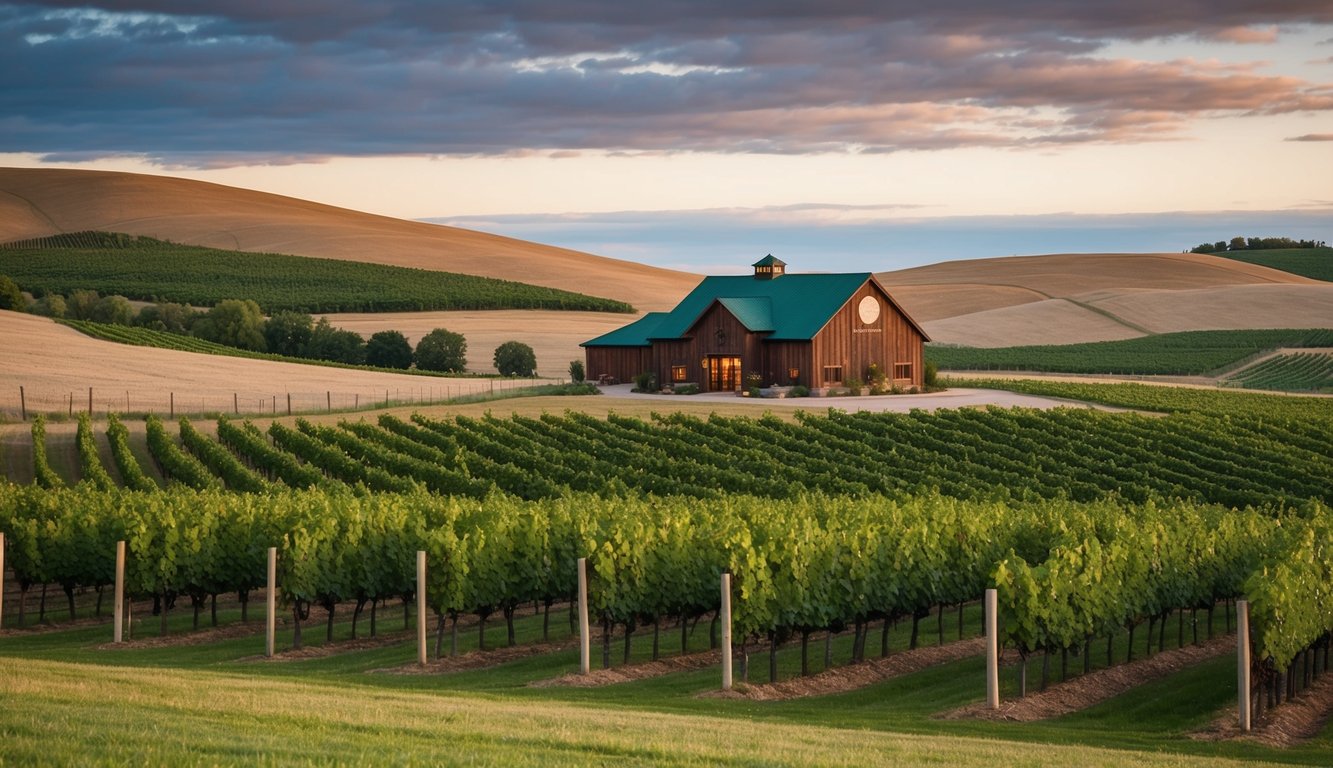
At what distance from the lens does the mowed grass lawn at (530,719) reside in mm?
10680

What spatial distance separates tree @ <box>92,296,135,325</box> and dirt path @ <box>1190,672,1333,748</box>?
335 feet

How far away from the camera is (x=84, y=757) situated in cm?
960

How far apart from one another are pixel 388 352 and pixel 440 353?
456cm

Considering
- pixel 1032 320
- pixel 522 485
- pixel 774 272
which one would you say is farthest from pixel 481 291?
pixel 522 485

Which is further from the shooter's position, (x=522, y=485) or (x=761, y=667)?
(x=522, y=485)

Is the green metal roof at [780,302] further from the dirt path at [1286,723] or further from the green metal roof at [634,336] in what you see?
the dirt path at [1286,723]

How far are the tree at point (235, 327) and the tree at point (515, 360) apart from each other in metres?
19.6

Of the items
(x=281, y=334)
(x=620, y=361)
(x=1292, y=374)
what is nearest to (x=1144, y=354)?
(x=1292, y=374)

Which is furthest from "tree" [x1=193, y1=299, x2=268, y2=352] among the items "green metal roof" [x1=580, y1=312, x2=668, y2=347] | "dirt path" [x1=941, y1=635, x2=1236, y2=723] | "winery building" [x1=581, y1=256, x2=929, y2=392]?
"dirt path" [x1=941, y1=635, x2=1236, y2=723]

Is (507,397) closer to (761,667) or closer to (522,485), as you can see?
(522,485)

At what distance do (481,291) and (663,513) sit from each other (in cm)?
11241

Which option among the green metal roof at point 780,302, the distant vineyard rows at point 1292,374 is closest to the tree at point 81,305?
the green metal roof at point 780,302

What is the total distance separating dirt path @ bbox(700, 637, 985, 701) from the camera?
18.2m

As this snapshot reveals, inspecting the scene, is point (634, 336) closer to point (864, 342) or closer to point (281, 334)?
point (864, 342)
